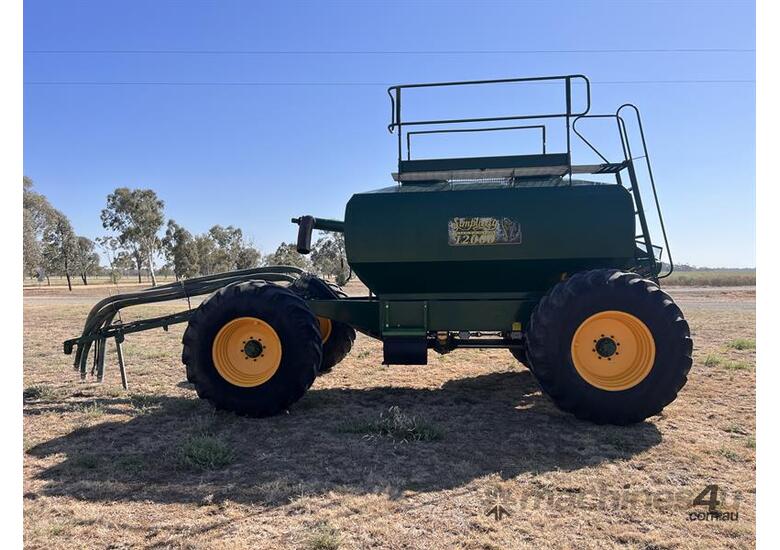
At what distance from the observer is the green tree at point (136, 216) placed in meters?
55.5

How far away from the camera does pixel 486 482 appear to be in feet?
13.2

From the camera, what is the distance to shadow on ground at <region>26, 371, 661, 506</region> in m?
4.03

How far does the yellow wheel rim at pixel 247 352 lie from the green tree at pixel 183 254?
53.9 metres

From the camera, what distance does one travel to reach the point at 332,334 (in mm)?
7785

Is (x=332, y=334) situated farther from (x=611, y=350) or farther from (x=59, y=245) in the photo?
(x=59, y=245)

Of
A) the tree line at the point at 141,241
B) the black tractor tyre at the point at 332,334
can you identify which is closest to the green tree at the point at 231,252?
the tree line at the point at 141,241

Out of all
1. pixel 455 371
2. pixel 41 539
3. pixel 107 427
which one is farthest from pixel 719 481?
pixel 107 427

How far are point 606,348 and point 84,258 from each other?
7500 centimetres

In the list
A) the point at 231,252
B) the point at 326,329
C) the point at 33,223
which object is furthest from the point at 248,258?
the point at 326,329

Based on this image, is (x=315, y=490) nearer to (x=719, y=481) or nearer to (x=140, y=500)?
(x=140, y=500)

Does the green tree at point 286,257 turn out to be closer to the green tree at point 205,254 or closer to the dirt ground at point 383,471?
the green tree at point 205,254

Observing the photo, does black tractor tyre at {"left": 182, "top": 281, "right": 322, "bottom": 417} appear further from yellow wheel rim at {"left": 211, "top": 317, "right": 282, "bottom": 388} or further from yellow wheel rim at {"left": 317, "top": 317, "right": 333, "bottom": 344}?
yellow wheel rim at {"left": 317, "top": 317, "right": 333, "bottom": 344}

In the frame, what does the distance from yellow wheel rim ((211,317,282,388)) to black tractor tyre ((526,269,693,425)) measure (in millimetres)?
2912

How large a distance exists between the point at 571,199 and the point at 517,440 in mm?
2711
